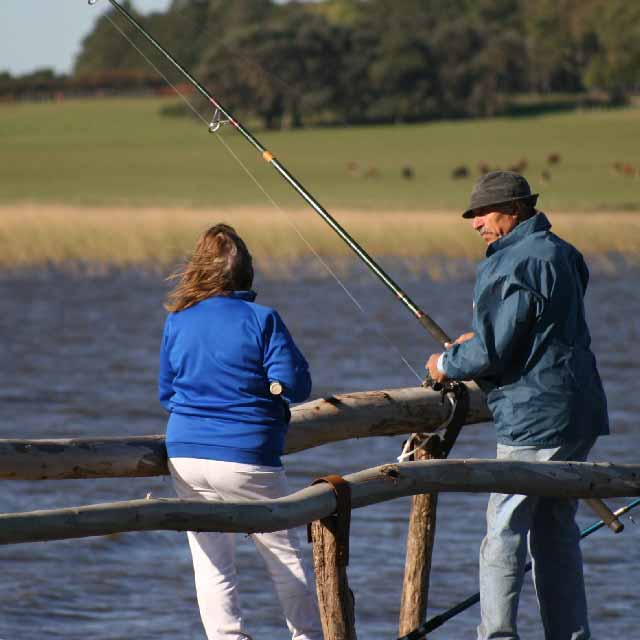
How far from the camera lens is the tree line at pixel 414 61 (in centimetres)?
7656

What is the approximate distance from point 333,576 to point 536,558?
2.23 ft

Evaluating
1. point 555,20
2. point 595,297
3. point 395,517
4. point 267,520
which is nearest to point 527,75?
→ point 555,20

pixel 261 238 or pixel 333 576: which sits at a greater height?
pixel 333 576

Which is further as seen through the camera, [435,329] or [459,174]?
[459,174]

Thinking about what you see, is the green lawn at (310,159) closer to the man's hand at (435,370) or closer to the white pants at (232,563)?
the man's hand at (435,370)

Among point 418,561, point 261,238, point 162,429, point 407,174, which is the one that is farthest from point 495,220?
point 407,174

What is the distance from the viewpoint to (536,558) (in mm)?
5363

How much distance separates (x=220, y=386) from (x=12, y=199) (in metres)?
44.0

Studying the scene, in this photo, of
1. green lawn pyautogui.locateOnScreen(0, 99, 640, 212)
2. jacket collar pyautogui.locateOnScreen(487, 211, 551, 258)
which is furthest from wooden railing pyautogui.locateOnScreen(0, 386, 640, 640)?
green lawn pyautogui.locateOnScreen(0, 99, 640, 212)

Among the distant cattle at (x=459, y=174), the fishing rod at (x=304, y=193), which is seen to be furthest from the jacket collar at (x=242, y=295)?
the distant cattle at (x=459, y=174)

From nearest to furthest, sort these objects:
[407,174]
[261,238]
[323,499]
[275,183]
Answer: [323,499]
[261,238]
[275,183]
[407,174]

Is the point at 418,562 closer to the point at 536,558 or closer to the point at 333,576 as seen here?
the point at 536,558

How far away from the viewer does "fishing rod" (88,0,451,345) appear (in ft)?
19.7

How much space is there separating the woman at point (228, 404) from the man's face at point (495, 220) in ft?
2.37
